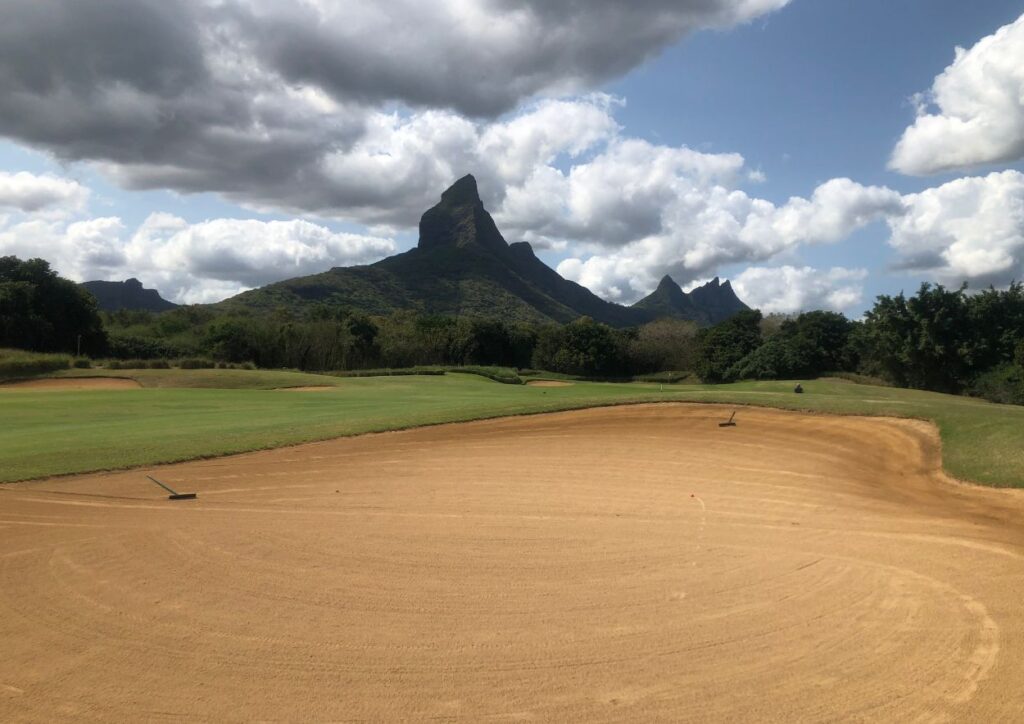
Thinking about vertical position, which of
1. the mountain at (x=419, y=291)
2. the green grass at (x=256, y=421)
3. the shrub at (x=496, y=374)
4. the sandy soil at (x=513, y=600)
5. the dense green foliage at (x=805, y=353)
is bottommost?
the sandy soil at (x=513, y=600)

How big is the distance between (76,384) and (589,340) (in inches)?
2473

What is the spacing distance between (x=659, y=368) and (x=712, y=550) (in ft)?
297

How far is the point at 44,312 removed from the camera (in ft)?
233

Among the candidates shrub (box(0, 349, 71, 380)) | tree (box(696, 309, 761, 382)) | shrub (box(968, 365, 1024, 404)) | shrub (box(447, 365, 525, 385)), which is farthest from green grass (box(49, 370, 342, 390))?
shrub (box(968, 365, 1024, 404))

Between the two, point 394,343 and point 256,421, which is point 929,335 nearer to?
point 256,421

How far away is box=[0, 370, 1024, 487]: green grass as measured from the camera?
15.9 m

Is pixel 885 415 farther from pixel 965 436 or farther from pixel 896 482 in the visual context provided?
pixel 896 482

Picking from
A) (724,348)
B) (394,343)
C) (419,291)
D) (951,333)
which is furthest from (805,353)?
(419,291)

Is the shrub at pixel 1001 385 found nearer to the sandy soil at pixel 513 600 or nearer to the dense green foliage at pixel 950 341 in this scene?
the dense green foliage at pixel 950 341

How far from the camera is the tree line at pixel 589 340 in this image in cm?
5316

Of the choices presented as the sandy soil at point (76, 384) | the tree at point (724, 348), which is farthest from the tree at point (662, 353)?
the sandy soil at point (76, 384)

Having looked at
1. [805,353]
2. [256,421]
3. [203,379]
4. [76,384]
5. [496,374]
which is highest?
[805,353]

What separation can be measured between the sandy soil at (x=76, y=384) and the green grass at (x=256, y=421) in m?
6.36

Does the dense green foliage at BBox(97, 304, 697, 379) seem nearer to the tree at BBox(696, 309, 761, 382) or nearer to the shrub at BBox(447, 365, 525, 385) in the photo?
the tree at BBox(696, 309, 761, 382)
